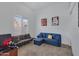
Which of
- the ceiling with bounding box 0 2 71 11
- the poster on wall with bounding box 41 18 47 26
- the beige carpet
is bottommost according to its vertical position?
the beige carpet

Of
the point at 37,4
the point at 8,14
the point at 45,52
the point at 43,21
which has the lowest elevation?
the point at 45,52

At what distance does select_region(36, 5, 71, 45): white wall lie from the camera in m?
6.49

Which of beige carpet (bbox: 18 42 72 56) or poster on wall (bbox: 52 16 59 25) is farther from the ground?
poster on wall (bbox: 52 16 59 25)

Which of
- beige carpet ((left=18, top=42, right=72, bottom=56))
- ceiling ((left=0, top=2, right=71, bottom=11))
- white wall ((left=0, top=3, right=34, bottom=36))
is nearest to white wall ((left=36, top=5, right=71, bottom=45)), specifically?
ceiling ((left=0, top=2, right=71, bottom=11))

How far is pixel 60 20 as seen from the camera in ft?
22.1

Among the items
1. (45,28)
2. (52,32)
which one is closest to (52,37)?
(52,32)

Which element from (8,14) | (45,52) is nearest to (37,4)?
(8,14)

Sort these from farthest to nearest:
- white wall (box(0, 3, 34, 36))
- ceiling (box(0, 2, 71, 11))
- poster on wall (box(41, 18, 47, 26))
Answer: poster on wall (box(41, 18, 47, 26)), ceiling (box(0, 2, 71, 11)), white wall (box(0, 3, 34, 36))

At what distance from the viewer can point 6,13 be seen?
16.9 feet

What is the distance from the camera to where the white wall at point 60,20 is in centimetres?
649

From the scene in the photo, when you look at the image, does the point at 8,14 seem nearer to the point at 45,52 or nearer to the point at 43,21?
the point at 45,52

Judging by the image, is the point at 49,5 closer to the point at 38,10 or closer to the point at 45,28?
the point at 38,10

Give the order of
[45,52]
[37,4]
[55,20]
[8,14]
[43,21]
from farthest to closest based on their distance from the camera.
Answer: [43,21] < [55,20] < [37,4] < [8,14] < [45,52]

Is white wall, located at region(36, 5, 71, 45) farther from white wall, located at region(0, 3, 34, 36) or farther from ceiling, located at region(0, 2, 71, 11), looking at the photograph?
white wall, located at region(0, 3, 34, 36)
